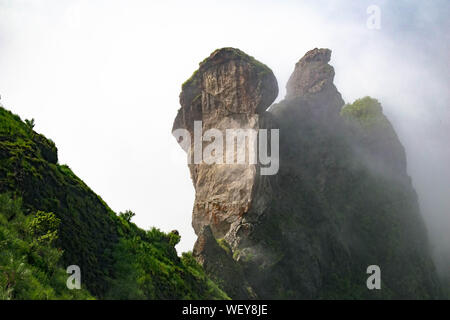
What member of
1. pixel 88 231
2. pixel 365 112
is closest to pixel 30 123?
pixel 88 231

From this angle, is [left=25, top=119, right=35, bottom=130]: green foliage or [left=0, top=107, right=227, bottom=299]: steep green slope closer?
[left=0, top=107, right=227, bottom=299]: steep green slope

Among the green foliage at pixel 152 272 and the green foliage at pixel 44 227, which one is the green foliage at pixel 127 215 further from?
the green foliage at pixel 44 227

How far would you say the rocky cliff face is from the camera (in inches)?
1479

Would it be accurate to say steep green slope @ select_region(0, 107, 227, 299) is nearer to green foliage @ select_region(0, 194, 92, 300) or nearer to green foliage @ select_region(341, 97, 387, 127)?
green foliage @ select_region(0, 194, 92, 300)

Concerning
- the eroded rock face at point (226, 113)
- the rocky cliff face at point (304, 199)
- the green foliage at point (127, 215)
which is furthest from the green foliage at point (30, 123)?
the eroded rock face at point (226, 113)

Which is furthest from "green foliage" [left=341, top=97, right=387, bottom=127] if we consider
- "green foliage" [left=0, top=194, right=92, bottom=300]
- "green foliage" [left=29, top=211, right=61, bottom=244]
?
"green foliage" [left=0, top=194, right=92, bottom=300]

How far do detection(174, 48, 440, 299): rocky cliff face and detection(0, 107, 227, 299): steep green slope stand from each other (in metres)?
12.1

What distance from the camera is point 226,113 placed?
43.4m

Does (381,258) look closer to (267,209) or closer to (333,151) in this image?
(333,151)

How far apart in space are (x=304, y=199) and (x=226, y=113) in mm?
14674

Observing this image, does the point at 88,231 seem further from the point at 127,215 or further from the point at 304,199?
the point at 304,199

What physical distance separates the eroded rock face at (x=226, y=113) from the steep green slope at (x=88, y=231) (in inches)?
755

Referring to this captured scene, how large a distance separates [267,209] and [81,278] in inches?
1097
